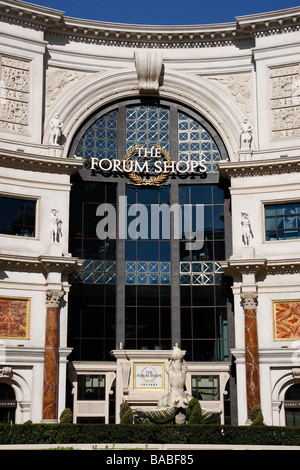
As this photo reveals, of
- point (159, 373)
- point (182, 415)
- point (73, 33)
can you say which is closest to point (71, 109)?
point (73, 33)

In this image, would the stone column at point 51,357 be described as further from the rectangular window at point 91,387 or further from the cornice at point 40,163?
the cornice at point 40,163

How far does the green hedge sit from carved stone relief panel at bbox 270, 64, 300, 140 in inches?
805

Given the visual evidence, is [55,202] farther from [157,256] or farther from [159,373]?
[159,373]

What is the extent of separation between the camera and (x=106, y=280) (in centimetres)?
4494

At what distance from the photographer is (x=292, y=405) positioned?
41125mm

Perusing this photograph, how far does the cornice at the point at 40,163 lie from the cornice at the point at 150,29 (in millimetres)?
9062

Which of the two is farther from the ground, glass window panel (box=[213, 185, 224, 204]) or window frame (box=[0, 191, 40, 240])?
glass window panel (box=[213, 185, 224, 204])

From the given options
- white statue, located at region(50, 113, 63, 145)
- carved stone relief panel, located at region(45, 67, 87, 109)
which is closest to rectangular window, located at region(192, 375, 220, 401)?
white statue, located at region(50, 113, 63, 145)

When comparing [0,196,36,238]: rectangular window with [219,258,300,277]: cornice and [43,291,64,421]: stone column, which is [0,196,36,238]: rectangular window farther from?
[219,258,300,277]: cornice

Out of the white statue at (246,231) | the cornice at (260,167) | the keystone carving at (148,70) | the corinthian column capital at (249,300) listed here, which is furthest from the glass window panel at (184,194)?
the corinthian column capital at (249,300)

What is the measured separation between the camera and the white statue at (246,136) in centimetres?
4538

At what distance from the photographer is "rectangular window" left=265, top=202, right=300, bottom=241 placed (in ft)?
142

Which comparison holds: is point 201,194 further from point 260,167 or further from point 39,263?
→ point 39,263

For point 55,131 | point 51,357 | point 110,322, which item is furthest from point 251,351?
point 55,131
